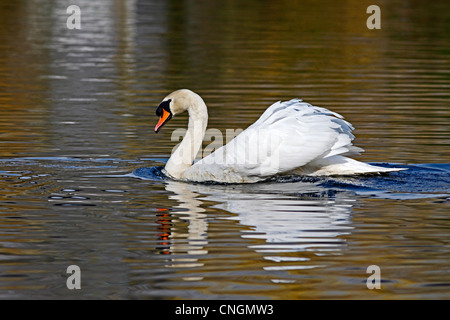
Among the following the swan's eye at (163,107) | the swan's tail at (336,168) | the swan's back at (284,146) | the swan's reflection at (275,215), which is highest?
the swan's eye at (163,107)

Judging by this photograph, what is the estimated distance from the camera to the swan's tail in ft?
39.1

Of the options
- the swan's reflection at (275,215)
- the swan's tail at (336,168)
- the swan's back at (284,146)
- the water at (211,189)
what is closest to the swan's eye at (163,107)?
the water at (211,189)

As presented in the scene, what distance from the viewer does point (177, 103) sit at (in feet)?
42.9

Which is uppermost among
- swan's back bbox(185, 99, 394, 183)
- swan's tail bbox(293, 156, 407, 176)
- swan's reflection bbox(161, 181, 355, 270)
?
swan's back bbox(185, 99, 394, 183)

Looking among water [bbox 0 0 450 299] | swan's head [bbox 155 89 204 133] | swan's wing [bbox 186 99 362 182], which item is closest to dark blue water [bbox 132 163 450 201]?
water [bbox 0 0 450 299]

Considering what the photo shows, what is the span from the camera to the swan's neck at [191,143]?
12.7m

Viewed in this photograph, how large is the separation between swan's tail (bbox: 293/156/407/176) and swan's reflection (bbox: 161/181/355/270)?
31 centimetres

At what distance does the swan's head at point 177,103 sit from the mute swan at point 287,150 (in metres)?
0.96

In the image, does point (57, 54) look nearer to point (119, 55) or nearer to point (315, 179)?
point (119, 55)

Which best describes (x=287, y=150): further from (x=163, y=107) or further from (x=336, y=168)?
(x=163, y=107)

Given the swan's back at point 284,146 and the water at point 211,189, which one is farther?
the swan's back at point 284,146

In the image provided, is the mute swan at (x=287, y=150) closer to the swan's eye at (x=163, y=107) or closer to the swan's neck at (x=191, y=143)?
the swan's neck at (x=191, y=143)

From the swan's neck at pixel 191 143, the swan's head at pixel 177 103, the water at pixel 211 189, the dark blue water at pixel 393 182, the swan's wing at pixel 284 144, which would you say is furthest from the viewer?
the swan's head at pixel 177 103

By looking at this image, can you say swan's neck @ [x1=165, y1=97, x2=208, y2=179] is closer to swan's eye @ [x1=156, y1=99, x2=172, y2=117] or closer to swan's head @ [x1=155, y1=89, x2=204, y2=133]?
swan's head @ [x1=155, y1=89, x2=204, y2=133]
